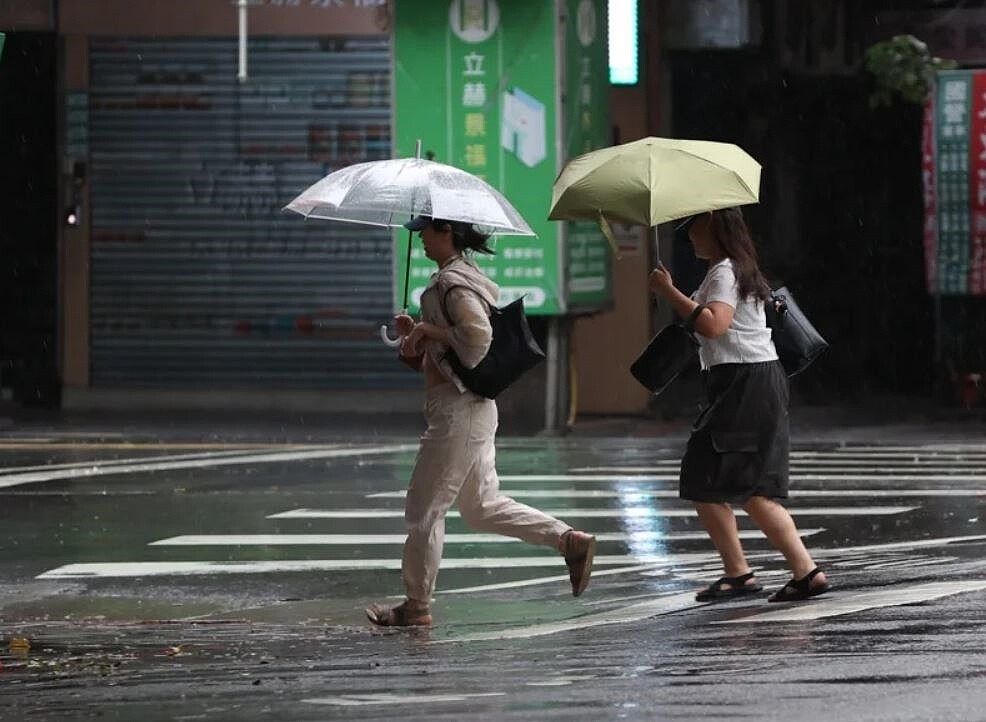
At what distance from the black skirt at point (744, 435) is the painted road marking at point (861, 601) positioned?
20.3 inches

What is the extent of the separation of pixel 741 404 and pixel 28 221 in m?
14.8

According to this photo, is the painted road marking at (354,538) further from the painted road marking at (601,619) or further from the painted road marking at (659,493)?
the painted road marking at (601,619)

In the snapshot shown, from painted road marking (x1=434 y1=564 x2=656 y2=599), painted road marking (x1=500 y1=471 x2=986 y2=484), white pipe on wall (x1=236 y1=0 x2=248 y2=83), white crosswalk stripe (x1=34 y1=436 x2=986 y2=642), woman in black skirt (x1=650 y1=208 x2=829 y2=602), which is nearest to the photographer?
woman in black skirt (x1=650 y1=208 x2=829 y2=602)

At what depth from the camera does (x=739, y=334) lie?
8.79m

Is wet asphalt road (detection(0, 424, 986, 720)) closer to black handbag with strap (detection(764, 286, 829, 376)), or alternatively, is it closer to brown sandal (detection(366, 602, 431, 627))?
brown sandal (detection(366, 602, 431, 627))

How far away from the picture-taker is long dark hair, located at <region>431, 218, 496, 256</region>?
28.2 feet

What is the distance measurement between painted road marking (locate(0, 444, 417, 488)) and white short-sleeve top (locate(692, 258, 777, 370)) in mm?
7472

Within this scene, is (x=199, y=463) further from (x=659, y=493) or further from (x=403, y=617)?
(x=403, y=617)

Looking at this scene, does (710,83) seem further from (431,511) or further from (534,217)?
(431,511)

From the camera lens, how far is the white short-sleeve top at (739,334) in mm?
8719

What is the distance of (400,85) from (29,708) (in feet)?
40.1

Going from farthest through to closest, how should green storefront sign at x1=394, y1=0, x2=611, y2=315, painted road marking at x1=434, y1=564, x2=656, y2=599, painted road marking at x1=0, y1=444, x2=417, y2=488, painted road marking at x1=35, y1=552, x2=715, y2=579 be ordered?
green storefront sign at x1=394, y1=0, x2=611, y2=315
painted road marking at x1=0, y1=444, x2=417, y2=488
painted road marking at x1=35, y1=552, x2=715, y2=579
painted road marking at x1=434, y1=564, x2=656, y2=599

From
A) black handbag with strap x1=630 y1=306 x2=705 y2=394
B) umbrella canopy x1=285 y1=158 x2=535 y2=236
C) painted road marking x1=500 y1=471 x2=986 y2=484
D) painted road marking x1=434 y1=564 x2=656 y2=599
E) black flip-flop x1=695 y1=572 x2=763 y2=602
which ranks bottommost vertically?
painted road marking x1=434 y1=564 x2=656 y2=599

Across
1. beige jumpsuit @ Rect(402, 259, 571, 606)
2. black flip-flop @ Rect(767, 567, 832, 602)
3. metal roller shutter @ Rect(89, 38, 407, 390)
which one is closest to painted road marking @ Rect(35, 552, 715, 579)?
black flip-flop @ Rect(767, 567, 832, 602)
